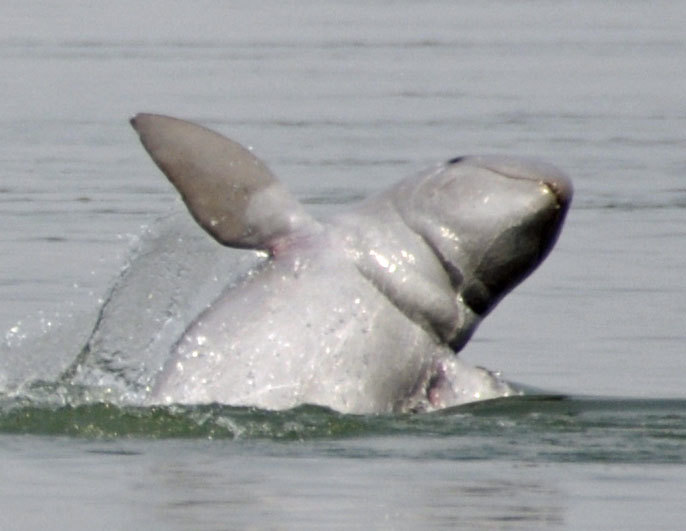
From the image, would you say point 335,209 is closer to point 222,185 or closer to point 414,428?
point 222,185

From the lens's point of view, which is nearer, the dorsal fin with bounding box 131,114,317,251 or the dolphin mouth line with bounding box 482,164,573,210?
the dorsal fin with bounding box 131,114,317,251

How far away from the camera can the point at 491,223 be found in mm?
13688

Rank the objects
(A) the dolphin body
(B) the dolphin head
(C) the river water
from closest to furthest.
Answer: (C) the river water
(A) the dolphin body
(B) the dolphin head

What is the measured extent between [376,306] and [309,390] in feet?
2.19

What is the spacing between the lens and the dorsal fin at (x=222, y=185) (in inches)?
529

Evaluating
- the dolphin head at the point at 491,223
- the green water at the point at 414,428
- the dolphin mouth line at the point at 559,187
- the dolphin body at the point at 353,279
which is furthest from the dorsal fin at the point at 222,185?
the dolphin mouth line at the point at 559,187

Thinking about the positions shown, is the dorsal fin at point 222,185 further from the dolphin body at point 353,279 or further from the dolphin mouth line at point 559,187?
the dolphin mouth line at point 559,187

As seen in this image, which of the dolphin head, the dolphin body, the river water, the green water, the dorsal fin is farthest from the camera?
the dolphin head

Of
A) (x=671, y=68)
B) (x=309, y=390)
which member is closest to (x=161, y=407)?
(x=309, y=390)

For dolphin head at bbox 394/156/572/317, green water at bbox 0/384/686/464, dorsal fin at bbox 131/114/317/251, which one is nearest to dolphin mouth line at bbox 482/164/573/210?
dolphin head at bbox 394/156/572/317

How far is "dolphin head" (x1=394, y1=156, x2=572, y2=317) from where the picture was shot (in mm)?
13688

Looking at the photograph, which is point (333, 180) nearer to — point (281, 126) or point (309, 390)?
point (281, 126)

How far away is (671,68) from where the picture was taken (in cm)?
3259

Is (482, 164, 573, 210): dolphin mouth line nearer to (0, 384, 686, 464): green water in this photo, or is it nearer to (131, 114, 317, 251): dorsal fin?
(0, 384, 686, 464): green water
